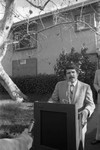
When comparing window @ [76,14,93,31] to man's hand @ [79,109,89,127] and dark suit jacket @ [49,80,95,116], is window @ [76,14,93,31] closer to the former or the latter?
dark suit jacket @ [49,80,95,116]

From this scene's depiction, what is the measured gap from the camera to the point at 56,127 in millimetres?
2238

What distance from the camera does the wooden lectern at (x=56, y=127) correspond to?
207 cm

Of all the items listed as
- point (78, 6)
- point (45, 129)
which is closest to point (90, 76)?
point (78, 6)

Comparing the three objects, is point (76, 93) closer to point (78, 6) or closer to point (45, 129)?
point (45, 129)

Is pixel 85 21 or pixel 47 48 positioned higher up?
pixel 85 21

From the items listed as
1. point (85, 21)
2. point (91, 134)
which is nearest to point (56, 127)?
point (91, 134)

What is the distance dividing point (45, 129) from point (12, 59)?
16.0 metres

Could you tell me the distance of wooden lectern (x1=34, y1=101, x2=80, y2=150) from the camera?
6.80ft

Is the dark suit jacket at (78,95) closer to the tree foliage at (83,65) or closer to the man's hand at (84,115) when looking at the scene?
Result: the man's hand at (84,115)

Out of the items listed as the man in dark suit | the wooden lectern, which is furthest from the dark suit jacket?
the wooden lectern

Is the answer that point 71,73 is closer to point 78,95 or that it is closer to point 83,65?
point 78,95

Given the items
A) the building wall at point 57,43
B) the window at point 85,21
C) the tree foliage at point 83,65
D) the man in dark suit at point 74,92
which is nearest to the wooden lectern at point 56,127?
the man in dark suit at point 74,92

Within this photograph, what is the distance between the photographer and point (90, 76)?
10.8 m

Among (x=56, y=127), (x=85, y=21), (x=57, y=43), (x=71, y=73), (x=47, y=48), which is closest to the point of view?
(x=56, y=127)
